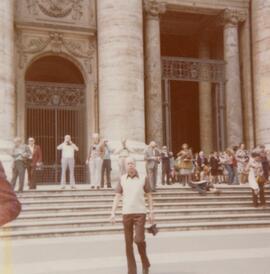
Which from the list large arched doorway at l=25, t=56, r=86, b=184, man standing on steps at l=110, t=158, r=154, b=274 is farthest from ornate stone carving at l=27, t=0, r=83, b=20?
man standing on steps at l=110, t=158, r=154, b=274

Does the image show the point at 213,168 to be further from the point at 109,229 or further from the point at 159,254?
the point at 159,254

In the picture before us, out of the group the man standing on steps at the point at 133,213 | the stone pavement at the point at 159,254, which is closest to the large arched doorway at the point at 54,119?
the stone pavement at the point at 159,254

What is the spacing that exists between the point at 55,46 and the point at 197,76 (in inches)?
225

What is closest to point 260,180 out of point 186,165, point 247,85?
point 186,165

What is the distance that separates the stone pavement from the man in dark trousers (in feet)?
14.7

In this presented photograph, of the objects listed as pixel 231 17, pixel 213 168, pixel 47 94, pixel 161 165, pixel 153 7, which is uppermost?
Result: pixel 153 7

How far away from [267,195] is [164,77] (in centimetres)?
717

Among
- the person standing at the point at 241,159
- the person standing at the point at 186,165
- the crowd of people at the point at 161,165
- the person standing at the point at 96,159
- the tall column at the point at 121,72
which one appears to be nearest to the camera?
the crowd of people at the point at 161,165

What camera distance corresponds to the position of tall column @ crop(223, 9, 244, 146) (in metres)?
23.2

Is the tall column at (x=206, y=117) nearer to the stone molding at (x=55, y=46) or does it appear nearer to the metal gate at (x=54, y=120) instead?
the stone molding at (x=55, y=46)

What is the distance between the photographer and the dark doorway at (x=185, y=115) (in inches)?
1184

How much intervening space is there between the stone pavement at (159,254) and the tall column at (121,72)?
25.4 ft

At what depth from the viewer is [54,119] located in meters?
20.8

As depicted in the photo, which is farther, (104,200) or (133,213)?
(104,200)
